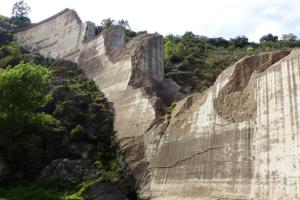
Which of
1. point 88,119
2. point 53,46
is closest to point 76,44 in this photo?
point 53,46

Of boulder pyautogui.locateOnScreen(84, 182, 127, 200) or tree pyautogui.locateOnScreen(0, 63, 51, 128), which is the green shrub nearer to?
tree pyautogui.locateOnScreen(0, 63, 51, 128)

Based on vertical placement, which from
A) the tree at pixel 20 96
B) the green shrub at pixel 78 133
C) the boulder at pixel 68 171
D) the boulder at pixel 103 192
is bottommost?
the boulder at pixel 103 192

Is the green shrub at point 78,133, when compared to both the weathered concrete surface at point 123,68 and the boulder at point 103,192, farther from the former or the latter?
the boulder at point 103,192

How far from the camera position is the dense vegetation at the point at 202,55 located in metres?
38.3

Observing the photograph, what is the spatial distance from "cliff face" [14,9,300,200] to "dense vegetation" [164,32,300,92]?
5722 millimetres

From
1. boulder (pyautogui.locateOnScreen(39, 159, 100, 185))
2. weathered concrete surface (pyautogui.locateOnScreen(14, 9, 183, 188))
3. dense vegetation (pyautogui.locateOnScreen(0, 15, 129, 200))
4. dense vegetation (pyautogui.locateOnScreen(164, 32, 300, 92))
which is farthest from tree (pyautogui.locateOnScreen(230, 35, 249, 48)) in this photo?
boulder (pyautogui.locateOnScreen(39, 159, 100, 185))

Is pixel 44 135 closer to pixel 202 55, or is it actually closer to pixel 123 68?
pixel 123 68

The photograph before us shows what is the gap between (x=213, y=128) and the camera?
2216 centimetres

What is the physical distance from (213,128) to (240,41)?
39.9 metres

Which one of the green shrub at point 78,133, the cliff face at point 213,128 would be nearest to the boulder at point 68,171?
the cliff face at point 213,128

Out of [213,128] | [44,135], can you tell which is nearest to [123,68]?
[44,135]

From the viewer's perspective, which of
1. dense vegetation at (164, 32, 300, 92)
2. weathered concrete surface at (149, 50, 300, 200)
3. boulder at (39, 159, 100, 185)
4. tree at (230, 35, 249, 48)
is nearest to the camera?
weathered concrete surface at (149, 50, 300, 200)

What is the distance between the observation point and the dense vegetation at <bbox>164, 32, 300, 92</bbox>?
126 feet

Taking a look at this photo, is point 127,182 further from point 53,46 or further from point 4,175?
point 53,46
